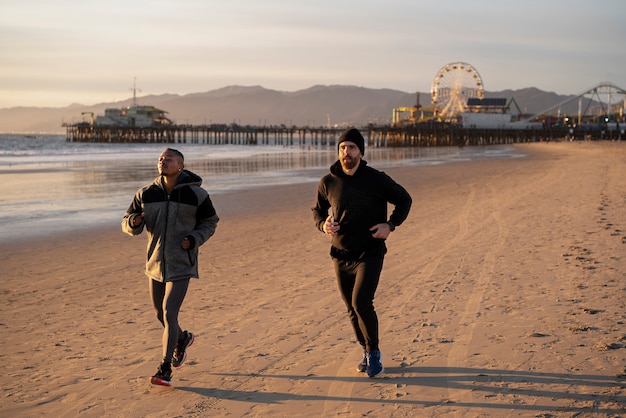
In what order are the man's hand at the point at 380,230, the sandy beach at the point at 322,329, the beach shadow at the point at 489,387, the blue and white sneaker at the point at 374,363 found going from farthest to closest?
the blue and white sneaker at the point at 374,363 → the man's hand at the point at 380,230 → the sandy beach at the point at 322,329 → the beach shadow at the point at 489,387

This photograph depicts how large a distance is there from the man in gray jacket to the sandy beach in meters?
0.44

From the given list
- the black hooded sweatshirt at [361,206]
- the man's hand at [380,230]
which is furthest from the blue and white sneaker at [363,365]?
the man's hand at [380,230]

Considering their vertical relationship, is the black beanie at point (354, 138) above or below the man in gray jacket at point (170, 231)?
above

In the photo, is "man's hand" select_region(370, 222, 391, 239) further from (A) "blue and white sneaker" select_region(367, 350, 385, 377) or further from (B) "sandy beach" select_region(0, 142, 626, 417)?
(B) "sandy beach" select_region(0, 142, 626, 417)

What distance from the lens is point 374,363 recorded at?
15.1ft

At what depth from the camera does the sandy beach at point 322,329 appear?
429cm

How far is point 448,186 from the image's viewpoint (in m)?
20.6

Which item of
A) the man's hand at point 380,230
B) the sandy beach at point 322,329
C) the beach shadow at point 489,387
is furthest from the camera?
the man's hand at point 380,230

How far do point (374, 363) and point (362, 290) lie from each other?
50 centimetres

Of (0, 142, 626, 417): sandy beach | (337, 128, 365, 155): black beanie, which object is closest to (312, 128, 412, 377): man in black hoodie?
(337, 128, 365, 155): black beanie

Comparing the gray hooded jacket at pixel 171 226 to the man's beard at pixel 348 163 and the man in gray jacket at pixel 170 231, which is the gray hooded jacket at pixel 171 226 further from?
the man's beard at pixel 348 163

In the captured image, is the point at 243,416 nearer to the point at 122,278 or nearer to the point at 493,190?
the point at 122,278

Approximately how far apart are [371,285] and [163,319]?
4.47ft

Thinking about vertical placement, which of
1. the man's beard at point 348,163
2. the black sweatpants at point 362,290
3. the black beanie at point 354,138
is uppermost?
the black beanie at point 354,138
